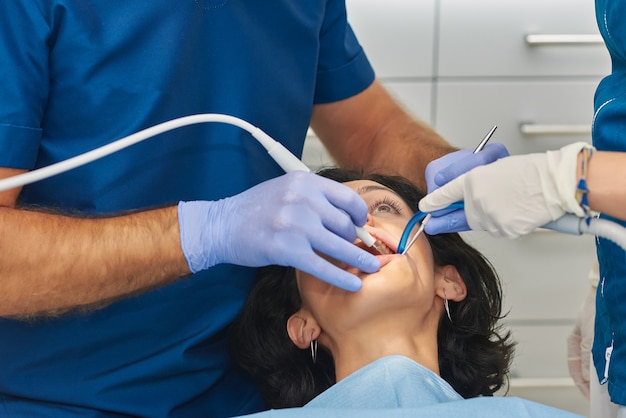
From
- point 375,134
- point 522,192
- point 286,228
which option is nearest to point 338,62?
point 375,134

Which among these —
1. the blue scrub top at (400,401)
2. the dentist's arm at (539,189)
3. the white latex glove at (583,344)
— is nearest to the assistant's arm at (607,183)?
the dentist's arm at (539,189)

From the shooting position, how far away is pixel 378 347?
4.98 feet

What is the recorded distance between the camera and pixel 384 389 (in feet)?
4.70

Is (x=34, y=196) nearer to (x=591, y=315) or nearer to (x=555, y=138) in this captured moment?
(x=591, y=315)

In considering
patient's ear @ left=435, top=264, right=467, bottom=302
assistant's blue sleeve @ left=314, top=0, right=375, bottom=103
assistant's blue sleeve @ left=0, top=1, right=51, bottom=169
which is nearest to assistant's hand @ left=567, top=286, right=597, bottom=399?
patient's ear @ left=435, top=264, right=467, bottom=302

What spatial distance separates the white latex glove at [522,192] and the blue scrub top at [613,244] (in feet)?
0.85

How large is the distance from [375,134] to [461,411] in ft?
2.71

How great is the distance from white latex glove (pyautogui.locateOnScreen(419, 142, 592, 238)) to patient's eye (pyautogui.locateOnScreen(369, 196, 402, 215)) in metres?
0.35

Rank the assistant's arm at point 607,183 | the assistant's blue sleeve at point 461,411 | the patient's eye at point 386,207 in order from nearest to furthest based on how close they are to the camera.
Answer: the assistant's arm at point 607,183, the assistant's blue sleeve at point 461,411, the patient's eye at point 386,207

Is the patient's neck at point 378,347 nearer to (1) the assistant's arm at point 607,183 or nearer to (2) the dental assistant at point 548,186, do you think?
(2) the dental assistant at point 548,186

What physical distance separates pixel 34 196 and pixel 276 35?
1.79ft

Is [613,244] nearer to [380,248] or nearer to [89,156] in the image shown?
[380,248]

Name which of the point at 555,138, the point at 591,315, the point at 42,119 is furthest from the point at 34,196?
the point at 555,138

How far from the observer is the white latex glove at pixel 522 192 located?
3.83 feet
